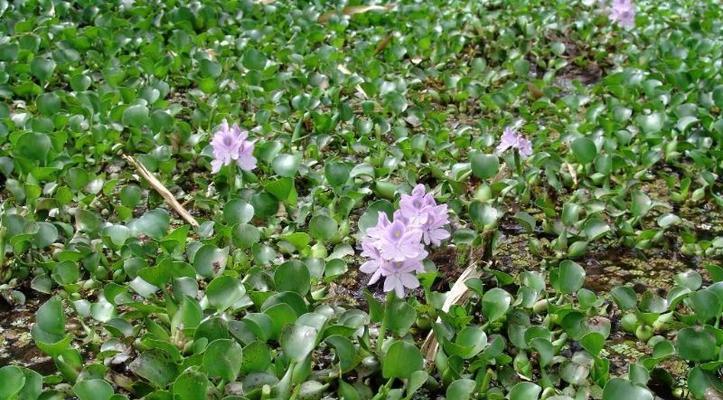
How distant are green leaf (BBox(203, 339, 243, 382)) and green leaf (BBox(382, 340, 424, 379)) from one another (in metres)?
0.28

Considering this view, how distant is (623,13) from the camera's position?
4.36 meters

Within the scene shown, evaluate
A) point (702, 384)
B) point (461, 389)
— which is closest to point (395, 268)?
point (461, 389)

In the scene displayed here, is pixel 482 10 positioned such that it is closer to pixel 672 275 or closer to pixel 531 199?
pixel 531 199

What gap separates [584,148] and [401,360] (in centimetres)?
133

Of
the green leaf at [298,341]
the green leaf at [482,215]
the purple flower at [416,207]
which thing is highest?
the purple flower at [416,207]

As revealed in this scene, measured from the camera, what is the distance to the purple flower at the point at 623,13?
171 inches

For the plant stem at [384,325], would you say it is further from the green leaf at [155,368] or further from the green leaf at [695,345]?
the green leaf at [695,345]

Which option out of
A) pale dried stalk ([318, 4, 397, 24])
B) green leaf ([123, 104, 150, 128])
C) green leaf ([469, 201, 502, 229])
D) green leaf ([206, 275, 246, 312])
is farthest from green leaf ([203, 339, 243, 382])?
pale dried stalk ([318, 4, 397, 24])

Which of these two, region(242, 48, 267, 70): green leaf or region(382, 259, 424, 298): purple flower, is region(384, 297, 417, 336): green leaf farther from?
region(242, 48, 267, 70): green leaf

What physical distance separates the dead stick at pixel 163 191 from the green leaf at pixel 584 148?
120cm

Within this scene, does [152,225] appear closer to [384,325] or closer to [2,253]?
[2,253]

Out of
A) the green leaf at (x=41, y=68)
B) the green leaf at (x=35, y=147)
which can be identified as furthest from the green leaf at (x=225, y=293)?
the green leaf at (x=41, y=68)

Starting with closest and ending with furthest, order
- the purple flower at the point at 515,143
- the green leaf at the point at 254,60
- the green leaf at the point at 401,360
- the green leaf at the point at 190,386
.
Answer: the green leaf at the point at 190,386 → the green leaf at the point at 401,360 → the purple flower at the point at 515,143 → the green leaf at the point at 254,60

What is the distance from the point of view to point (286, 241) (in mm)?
2236
